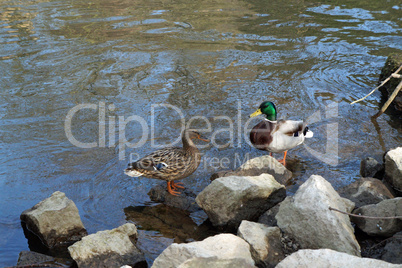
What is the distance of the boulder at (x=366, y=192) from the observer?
3.87 meters

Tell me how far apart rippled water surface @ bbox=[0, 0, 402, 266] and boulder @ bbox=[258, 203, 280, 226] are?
587mm

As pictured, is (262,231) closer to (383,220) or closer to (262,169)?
(383,220)

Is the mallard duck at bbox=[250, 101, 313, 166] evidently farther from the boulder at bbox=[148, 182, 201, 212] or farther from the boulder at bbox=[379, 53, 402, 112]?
the boulder at bbox=[379, 53, 402, 112]

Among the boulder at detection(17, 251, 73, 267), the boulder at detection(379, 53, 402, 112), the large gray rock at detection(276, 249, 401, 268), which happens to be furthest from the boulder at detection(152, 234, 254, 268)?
the boulder at detection(379, 53, 402, 112)

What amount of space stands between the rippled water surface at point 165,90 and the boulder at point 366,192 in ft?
1.65

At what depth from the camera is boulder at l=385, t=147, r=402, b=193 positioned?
159 inches

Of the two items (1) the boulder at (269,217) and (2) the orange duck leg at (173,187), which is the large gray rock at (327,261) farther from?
(2) the orange duck leg at (173,187)

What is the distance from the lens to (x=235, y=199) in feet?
12.3

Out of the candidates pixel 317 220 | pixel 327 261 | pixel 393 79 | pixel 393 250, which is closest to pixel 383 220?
pixel 393 250

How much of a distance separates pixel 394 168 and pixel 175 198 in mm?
2193

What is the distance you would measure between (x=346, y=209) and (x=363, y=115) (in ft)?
9.71

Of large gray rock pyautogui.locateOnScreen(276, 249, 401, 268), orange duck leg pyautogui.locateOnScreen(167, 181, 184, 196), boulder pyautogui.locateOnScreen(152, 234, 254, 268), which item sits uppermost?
large gray rock pyautogui.locateOnScreen(276, 249, 401, 268)

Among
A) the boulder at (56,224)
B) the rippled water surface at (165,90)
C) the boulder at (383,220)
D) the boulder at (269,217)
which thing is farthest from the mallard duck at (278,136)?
the boulder at (56,224)

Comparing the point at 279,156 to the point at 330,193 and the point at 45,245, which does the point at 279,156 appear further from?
the point at 45,245
